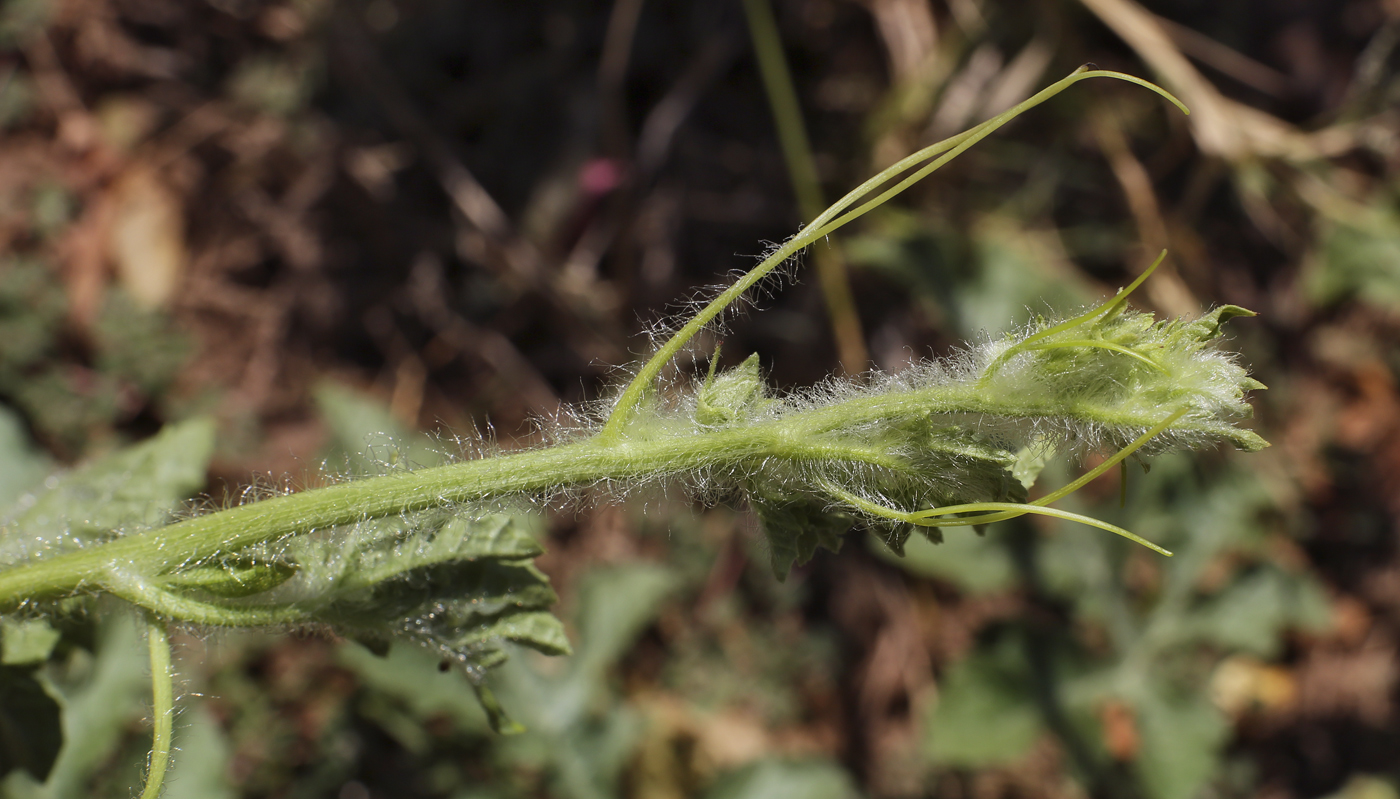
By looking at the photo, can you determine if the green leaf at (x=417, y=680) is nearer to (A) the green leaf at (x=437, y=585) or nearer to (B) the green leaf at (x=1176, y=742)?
(A) the green leaf at (x=437, y=585)

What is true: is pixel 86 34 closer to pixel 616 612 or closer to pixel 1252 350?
pixel 616 612

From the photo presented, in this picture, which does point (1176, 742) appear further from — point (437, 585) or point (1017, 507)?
point (437, 585)

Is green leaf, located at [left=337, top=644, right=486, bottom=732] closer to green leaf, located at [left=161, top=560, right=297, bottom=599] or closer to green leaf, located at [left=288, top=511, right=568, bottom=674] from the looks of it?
green leaf, located at [left=288, top=511, right=568, bottom=674]

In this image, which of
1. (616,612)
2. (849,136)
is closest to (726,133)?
(849,136)

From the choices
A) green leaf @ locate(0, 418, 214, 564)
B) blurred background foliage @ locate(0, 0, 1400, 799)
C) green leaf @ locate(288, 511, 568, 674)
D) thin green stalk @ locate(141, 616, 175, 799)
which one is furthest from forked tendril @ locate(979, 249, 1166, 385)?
blurred background foliage @ locate(0, 0, 1400, 799)

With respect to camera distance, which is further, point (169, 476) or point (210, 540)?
point (169, 476)

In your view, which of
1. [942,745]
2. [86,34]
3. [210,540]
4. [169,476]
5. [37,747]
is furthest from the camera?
[86,34]
